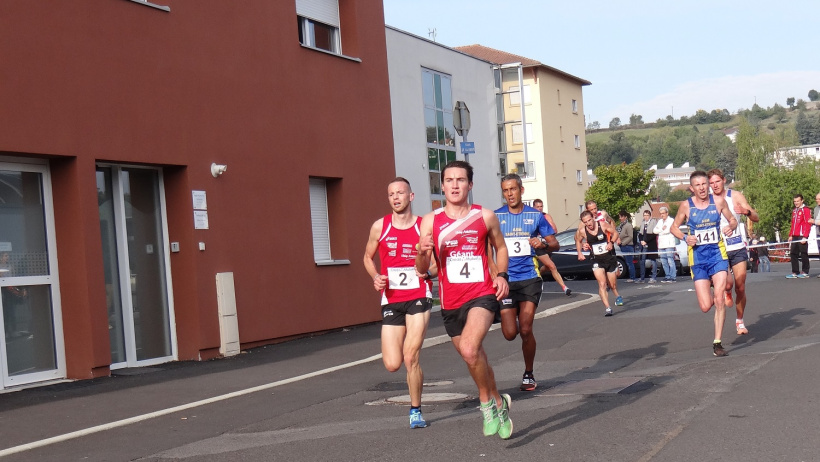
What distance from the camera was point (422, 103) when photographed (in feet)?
98.8

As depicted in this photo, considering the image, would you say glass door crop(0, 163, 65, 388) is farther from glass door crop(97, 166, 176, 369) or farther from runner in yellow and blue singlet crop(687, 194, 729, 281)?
runner in yellow and blue singlet crop(687, 194, 729, 281)

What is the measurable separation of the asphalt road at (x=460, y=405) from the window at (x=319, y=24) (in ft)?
19.5

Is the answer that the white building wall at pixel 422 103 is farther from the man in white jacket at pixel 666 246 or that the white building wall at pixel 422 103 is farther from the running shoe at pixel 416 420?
the running shoe at pixel 416 420

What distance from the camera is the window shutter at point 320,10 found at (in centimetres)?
1808

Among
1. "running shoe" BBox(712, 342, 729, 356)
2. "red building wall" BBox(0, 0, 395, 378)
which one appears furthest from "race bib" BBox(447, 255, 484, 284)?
"red building wall" BBox(0, 0, 395, 378)

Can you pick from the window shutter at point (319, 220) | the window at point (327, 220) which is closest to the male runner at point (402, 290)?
the window shutter at point (319, 220)

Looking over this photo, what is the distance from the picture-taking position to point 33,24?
12.2 meters

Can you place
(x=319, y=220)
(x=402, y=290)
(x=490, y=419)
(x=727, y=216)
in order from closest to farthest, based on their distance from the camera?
1. (x=490, y=419)
2. (x=402, y=290)
3. (x=727, y=216)
4. (x=319, y=220)

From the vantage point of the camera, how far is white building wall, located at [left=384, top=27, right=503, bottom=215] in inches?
1133

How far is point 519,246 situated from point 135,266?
20.7ft

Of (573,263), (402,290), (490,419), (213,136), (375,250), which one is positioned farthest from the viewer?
(573,263)

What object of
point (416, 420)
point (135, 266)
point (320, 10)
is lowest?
point (416, 420)

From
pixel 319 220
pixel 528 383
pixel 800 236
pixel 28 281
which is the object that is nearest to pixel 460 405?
pixel 528 383

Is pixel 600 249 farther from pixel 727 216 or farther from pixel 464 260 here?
pixel 464 260
